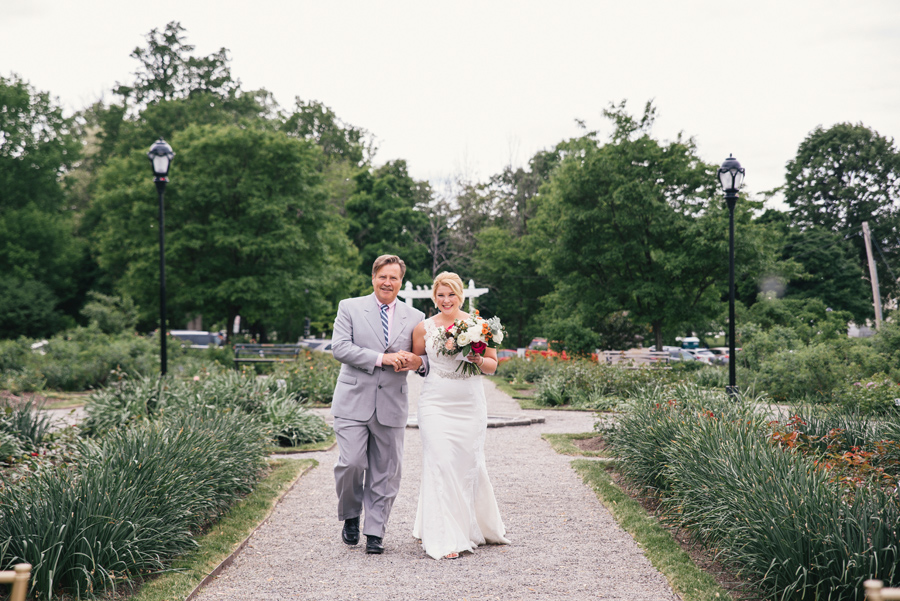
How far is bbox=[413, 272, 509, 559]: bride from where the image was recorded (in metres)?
5.12

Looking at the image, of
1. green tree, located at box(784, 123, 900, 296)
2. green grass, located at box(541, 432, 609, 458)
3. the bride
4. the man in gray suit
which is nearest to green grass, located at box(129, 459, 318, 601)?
the man in gray suit

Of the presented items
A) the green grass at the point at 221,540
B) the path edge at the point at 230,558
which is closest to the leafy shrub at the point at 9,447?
the green grass at the point at 221,540

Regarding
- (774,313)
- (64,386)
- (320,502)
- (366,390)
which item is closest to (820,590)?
(366,390)

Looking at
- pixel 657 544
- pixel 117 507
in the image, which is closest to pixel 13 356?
pixel 117 507

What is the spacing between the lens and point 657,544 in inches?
206

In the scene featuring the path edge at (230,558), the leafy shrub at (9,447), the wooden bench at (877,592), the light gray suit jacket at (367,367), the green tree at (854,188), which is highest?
the green tree at (854,188)

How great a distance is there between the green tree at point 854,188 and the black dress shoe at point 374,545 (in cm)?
4650

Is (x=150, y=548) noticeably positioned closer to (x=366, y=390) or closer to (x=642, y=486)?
(x=366, y=390)

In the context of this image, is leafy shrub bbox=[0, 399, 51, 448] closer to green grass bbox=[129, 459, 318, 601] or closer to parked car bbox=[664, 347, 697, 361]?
green grass bbox=[129, 459, 318, 601]

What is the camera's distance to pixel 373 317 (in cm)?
543

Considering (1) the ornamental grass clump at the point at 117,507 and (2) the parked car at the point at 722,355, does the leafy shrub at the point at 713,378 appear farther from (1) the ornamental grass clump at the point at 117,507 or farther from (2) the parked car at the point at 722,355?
(1) the ornamental grass clump at the point at 117,507

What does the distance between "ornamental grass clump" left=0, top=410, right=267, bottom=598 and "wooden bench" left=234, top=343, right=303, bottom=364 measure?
14.4 meters

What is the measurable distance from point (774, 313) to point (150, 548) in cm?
2599

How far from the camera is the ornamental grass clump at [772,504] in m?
3.74
